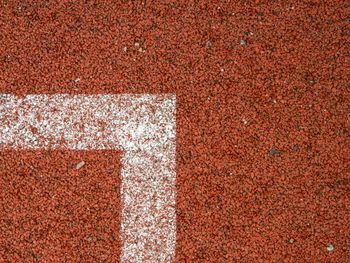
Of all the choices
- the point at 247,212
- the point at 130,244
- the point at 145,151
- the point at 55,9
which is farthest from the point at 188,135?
the point at 55,9

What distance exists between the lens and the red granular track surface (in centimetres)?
225

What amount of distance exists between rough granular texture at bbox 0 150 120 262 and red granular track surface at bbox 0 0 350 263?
0.01m

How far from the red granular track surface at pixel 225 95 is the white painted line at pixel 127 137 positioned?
0.18 feet

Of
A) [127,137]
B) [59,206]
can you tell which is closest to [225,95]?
[127,137]

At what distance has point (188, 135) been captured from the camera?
229 cm

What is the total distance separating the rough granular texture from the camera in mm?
2244

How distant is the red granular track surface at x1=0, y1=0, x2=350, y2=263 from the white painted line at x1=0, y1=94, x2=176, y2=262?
5cm

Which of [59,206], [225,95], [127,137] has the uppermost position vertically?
[225,95]

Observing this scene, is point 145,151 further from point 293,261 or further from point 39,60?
point 293,261

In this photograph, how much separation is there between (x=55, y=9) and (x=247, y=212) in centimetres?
153

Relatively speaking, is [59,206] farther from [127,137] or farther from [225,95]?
[225,95]

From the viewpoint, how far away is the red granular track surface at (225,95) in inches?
88.7

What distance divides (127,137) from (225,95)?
1.90ft

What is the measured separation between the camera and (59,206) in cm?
226
